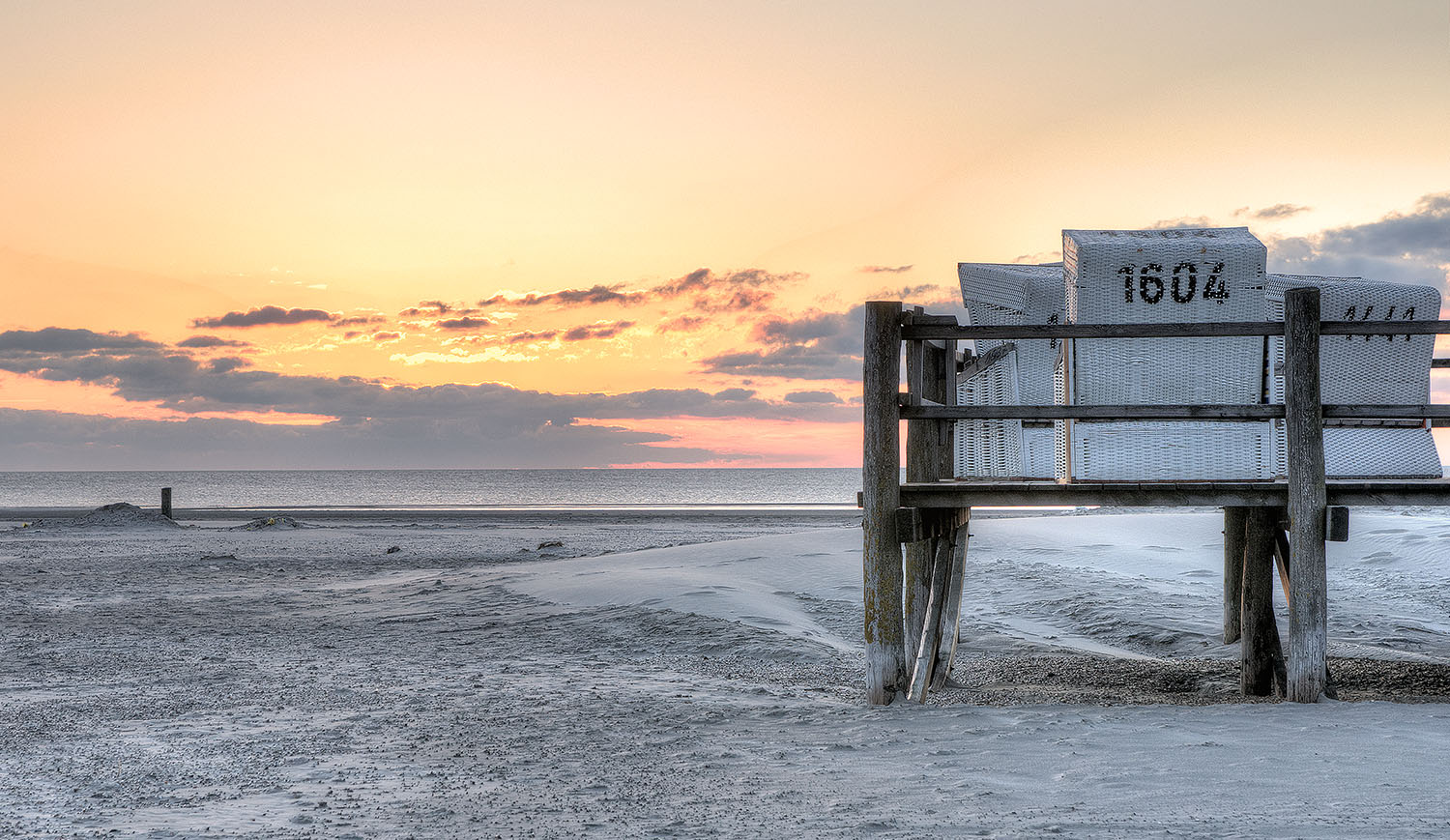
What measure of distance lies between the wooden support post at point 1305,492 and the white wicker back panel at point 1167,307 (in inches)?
10.8

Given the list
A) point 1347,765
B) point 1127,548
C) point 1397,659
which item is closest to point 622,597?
point 1397,659

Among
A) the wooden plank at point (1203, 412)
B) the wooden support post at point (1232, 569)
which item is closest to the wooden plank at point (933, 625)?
the wooden plank at point (1203, 412)

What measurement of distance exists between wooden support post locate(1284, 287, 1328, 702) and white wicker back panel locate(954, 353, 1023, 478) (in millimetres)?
2018

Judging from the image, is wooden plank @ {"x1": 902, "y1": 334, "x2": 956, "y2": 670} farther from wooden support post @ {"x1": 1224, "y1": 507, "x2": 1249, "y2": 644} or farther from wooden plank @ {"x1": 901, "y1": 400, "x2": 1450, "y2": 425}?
wooden support post @ {"x1": 1224, "y1": 507, "x2": 1249, "y2": 644}

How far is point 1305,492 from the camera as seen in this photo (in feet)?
22.6

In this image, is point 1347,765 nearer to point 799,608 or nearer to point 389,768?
point 389,768

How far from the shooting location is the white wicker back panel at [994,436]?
339 inches

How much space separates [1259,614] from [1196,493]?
85.9 inches

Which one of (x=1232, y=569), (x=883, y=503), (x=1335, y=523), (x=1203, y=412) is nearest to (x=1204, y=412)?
(x=1203, y=412)

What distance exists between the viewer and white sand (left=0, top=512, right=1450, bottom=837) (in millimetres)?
4793

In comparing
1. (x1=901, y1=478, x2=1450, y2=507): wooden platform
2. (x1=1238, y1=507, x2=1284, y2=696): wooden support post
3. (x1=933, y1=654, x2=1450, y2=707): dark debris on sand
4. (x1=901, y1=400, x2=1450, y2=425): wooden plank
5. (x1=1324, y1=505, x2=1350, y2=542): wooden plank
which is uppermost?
(x1=901, y1=400, x2=1450, y2=425): wooden plank

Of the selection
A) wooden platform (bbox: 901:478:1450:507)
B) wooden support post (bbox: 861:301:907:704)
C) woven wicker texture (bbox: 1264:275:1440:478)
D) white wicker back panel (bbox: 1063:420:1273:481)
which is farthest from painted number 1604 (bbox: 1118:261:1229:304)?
wooden support post (bbox: 861:301:907:704)

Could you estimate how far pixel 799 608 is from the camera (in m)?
13.2

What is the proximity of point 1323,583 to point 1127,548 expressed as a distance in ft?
41.1
